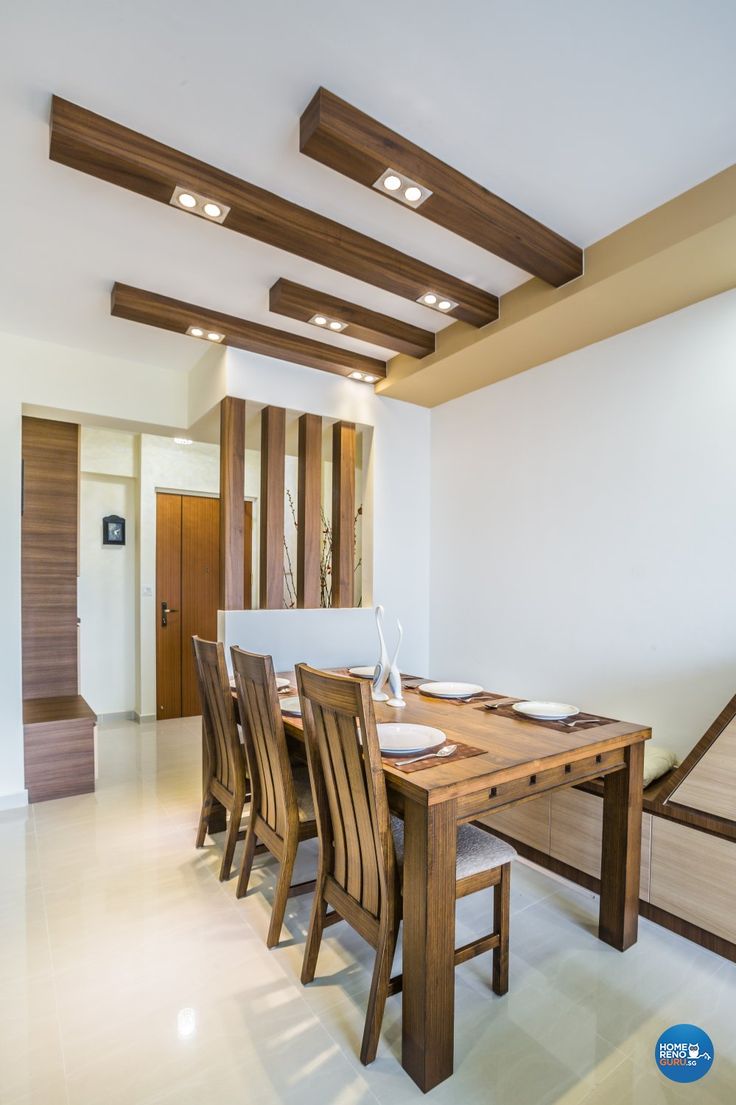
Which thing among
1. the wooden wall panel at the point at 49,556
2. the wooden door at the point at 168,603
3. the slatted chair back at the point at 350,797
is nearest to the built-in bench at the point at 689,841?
the slatted chair back at the point at 350,797

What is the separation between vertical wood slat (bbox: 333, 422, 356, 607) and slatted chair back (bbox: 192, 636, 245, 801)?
1209mm

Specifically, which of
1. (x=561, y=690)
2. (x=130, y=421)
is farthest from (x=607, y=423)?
(x=130, y=421)

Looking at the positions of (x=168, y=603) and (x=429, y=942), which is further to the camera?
(x=168, y=603)

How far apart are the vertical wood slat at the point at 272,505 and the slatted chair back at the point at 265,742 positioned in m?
1.15

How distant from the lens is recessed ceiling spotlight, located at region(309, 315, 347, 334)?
2875mm

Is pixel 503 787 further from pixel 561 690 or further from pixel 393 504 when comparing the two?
pixel 393 504

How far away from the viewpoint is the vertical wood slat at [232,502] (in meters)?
3.18

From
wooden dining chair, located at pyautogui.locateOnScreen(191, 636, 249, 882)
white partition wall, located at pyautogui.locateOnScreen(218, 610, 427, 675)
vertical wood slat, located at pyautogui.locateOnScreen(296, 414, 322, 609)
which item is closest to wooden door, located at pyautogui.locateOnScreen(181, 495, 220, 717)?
vertical wood slat, located at pyautogui.locateOnScreen(296, 414, 322, 609)

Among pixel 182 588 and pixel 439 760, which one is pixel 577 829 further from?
pixel 182 588

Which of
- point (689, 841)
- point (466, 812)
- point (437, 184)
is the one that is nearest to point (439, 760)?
point (466, 812)

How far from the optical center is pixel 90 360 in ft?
11.4

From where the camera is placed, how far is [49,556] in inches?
154

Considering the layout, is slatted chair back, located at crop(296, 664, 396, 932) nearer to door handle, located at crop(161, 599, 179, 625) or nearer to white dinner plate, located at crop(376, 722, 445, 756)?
white dinner plate, located at crop(376, 722, 445, 756)

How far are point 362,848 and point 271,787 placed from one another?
647mm
